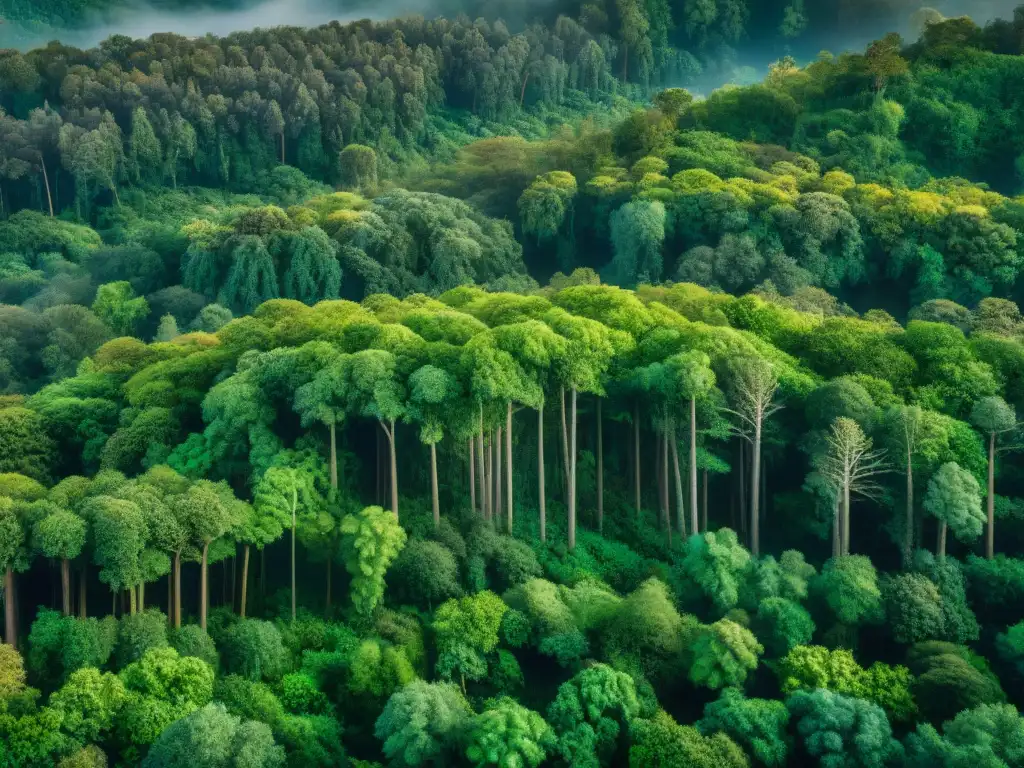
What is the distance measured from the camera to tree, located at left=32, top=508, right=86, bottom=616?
34781mm

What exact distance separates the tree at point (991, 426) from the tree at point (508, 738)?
17.7 metres

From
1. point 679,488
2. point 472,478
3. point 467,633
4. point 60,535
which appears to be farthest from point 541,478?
point 60,535

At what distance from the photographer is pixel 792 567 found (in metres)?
39.5

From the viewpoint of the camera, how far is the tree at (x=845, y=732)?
32.7 meters

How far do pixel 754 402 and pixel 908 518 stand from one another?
251 inches

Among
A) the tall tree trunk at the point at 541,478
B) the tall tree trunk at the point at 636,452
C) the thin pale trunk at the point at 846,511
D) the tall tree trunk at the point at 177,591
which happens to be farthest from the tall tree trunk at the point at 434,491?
the thin pale trunk at the point at 846,511

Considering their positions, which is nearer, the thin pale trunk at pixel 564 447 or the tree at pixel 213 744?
the tree at pixel 213 744

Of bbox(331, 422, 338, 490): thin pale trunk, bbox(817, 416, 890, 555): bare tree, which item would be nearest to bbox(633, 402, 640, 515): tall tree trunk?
bbox(817, 416, 890, 555): bare tree

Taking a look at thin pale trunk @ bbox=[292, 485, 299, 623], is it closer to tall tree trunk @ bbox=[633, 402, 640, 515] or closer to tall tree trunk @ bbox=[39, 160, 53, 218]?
tall tree trunk @ bbox=[633, 402, 640, 515]

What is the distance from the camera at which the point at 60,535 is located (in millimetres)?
34781

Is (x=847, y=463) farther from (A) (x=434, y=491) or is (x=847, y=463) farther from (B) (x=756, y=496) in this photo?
(A) (x=434, y=491)

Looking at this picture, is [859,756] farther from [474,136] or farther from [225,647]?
[474,136]

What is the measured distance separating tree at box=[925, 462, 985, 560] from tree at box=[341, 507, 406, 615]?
57.7 feet

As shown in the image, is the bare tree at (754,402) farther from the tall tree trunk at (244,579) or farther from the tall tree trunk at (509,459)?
the tall tree trunk at (244,579)
